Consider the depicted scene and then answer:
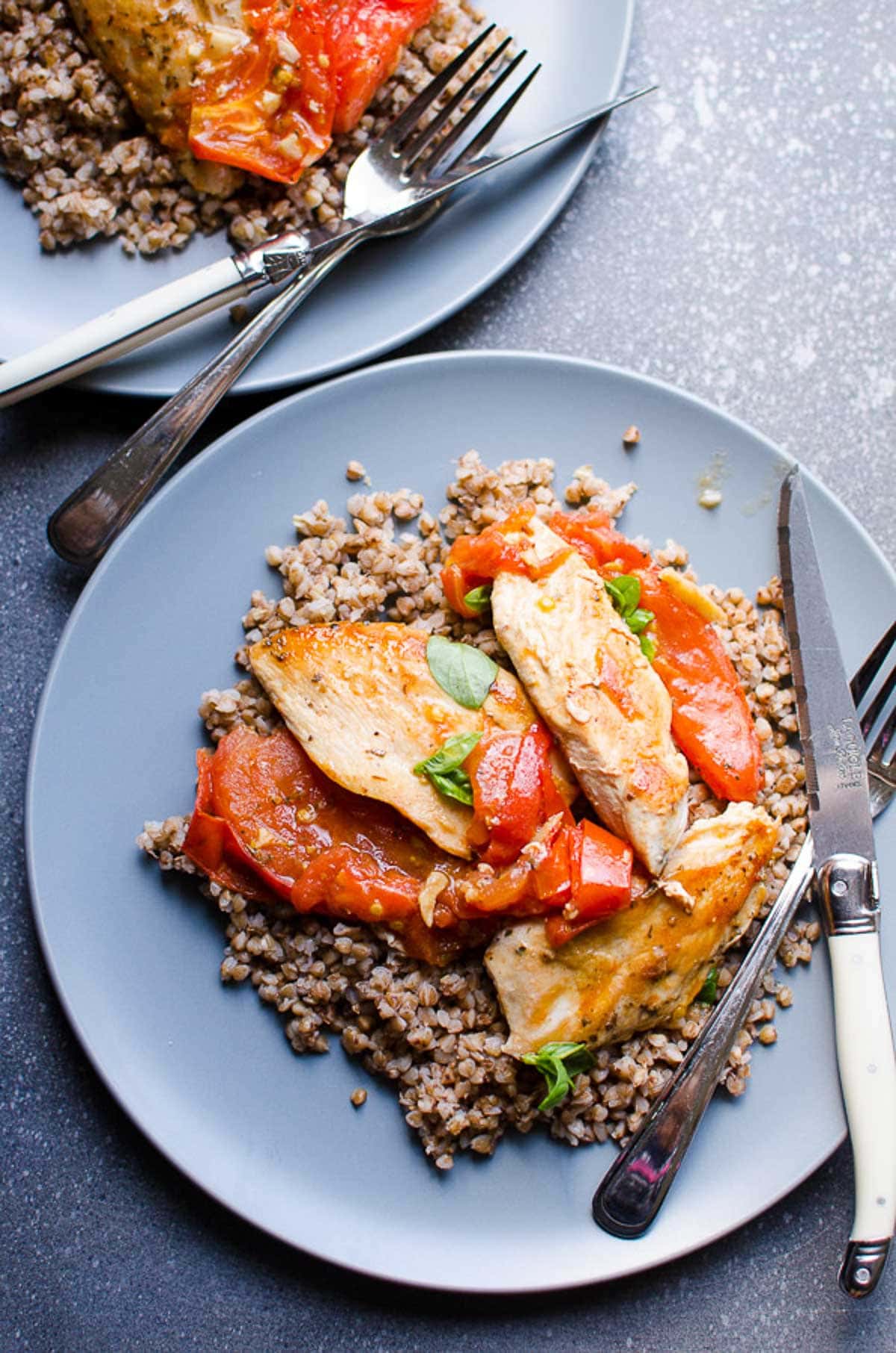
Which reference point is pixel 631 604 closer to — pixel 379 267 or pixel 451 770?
pixel 451 770

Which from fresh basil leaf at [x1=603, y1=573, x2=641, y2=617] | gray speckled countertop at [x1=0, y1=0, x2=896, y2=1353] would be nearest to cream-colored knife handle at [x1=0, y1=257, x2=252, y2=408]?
gray speckled countertop at [x1=0, y1=0, x2=896, y2=1353]

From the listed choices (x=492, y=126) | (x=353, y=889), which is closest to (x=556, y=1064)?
(x=353, y=889)

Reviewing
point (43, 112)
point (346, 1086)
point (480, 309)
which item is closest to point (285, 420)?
point (480, 309)

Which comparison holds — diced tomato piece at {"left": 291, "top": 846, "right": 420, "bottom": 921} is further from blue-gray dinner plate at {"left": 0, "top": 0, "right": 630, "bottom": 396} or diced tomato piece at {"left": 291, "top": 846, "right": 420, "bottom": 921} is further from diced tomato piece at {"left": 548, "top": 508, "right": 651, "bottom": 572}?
blue-gray dinner plate at {"left": 0, "top": 0, "right": 630, "bottom": 396}

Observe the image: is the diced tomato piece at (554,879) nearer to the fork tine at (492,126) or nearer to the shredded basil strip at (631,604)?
the shredded basil strip at (631,604)

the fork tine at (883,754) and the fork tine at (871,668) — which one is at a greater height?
the fork tine at (871,668)

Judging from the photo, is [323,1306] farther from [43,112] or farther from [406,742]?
[43,112]

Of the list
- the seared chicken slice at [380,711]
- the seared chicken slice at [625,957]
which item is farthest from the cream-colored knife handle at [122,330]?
the seared chicken slice at [625,957]
